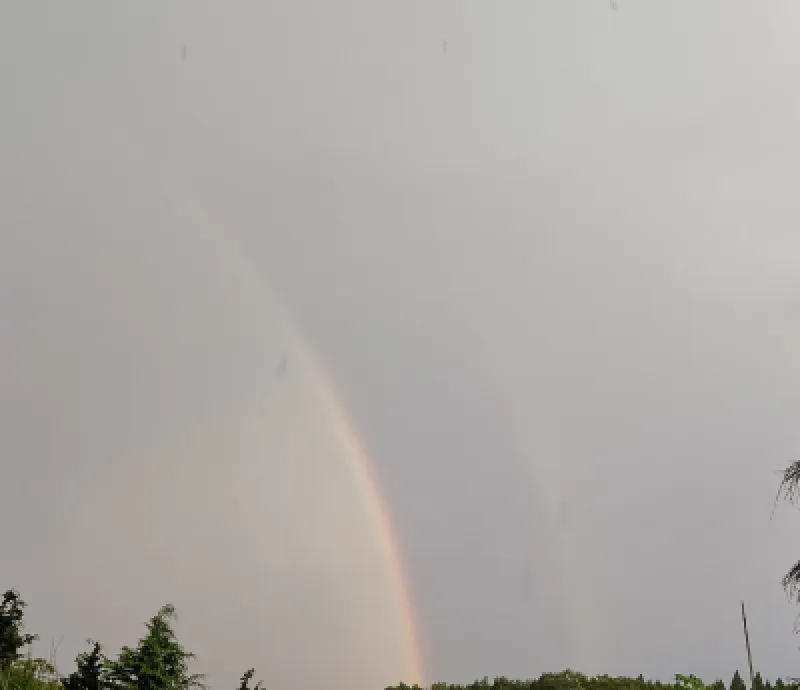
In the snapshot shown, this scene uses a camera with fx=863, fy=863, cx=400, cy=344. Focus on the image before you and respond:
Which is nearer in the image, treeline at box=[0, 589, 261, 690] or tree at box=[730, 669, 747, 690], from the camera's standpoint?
treeline at box=[0, 589, 261, 690]

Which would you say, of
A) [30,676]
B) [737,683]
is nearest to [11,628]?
[30,676]

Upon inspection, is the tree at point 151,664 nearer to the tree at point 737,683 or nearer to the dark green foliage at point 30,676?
the dark green foliage at point 30,676

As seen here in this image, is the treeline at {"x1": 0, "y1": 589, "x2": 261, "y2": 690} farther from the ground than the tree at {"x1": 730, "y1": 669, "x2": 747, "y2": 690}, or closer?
closer

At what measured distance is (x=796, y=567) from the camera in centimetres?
1170

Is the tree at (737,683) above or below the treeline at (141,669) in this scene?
above

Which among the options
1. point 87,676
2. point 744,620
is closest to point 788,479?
point 744,620

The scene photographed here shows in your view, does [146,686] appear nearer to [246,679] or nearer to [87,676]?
[87,676]

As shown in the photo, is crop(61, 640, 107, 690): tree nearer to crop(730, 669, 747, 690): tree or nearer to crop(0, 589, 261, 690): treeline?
crop(0, 589, 261, 690): treeline

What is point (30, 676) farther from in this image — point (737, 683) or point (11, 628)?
point (737, 683)

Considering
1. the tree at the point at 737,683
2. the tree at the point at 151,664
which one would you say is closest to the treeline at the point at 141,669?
the tree at the point at 151,664

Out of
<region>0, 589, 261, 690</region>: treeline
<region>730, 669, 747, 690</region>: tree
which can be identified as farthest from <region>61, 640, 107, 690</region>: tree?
<region>730, 669, 747, 690</region>: tree

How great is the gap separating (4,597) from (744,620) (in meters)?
32.1

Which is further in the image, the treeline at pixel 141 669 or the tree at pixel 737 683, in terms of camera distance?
the tree at pixel 737 683

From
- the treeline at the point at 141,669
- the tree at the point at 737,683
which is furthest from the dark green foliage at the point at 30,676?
the tree at the point at 737,683
